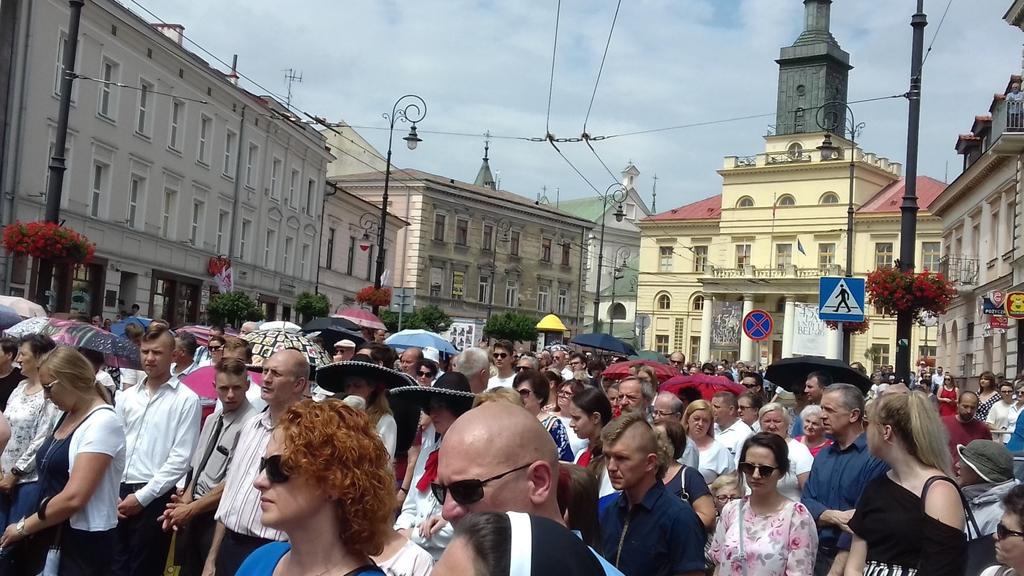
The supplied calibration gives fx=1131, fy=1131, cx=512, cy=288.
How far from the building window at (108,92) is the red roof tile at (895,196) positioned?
53.8 meters

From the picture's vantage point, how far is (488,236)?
77000 millimetres

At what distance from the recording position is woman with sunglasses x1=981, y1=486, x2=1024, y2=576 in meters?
4.45

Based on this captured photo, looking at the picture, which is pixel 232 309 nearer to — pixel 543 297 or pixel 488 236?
pixel 488 236

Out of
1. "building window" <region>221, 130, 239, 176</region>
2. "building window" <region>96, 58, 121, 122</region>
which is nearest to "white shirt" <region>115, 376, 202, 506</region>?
"building window" <region>96, 58, 121, 122</region>

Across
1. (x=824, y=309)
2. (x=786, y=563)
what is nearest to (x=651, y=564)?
(x=786, y=563)

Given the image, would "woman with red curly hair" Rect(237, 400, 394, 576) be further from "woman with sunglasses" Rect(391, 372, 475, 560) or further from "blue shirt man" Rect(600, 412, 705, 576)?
"woman with sunglasses" Rect(391, 372, 475, 560)

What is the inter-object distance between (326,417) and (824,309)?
11.8 meters

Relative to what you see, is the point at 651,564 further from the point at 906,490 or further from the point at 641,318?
the point at 641,318

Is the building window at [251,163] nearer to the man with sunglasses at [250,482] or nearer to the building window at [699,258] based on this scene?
the man with sunglasses at [250,482]

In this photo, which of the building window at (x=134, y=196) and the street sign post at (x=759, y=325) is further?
the building window at (x=134, y=196)

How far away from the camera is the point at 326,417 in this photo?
12.2 feet

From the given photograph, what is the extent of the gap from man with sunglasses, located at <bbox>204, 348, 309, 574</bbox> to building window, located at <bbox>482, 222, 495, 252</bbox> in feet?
230

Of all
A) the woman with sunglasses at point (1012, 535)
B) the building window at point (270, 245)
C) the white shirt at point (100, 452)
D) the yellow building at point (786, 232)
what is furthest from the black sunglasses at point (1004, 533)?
the yellow building at point (786, 232)

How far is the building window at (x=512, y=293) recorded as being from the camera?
79125 millimetres
